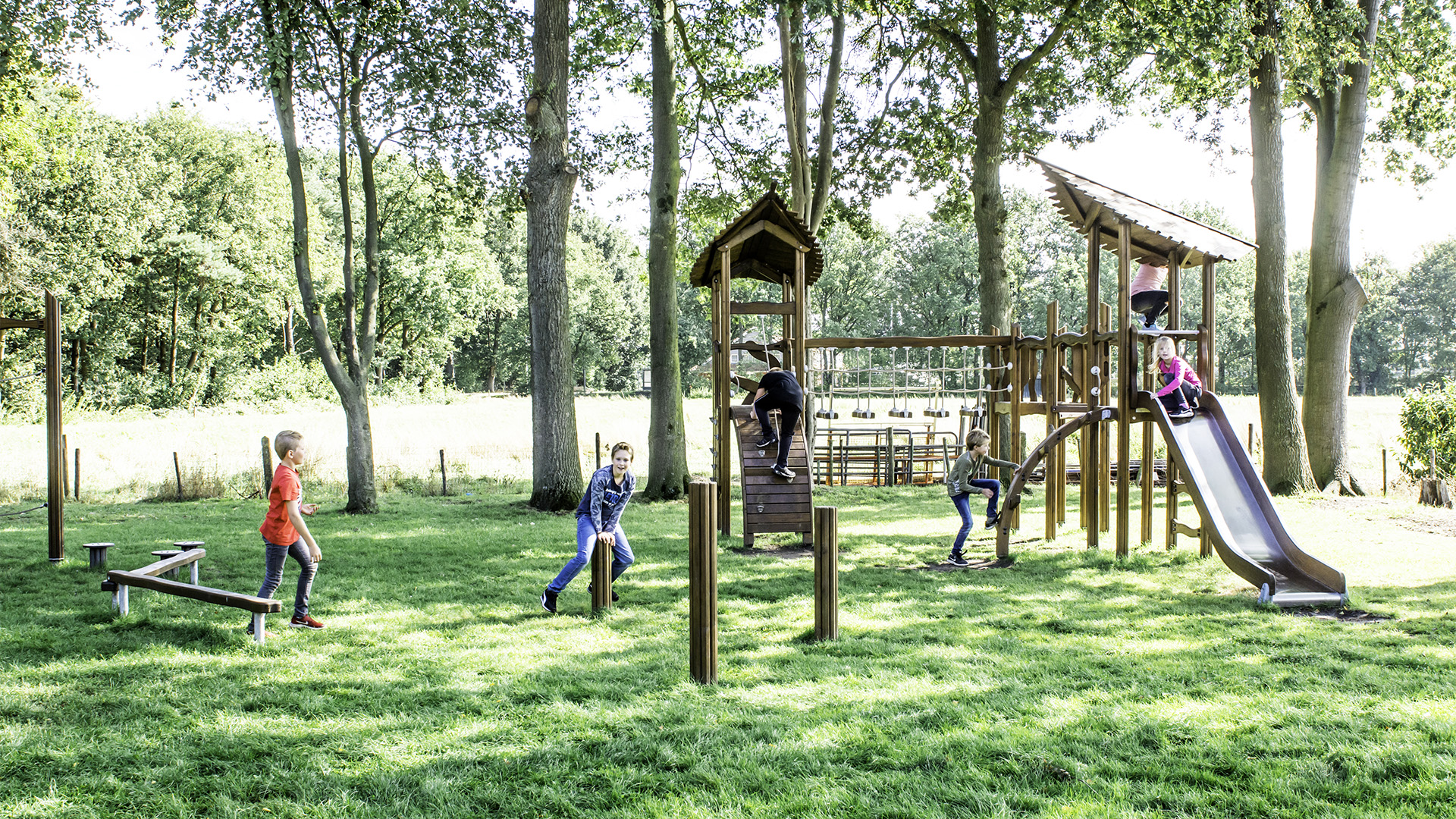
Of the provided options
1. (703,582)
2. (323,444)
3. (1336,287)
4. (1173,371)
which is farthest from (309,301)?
(1336,287)

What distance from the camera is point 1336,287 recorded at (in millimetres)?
16016

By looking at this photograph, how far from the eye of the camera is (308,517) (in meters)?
13.2

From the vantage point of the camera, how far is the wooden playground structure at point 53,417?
363 inches

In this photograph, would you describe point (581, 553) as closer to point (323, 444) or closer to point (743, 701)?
point (743, 701)

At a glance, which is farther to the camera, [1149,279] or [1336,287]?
[1336,287]

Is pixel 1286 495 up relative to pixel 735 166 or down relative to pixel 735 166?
down

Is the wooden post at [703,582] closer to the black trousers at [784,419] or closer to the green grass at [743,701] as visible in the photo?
the green grass at [743,701]

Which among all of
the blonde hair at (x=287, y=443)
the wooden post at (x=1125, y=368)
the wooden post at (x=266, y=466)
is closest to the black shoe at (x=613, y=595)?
the blonde hair at (x=287, y=443)

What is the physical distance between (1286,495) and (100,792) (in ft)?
55.4

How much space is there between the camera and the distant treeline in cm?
2970

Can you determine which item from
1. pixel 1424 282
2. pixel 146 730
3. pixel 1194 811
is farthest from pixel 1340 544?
pixel 1424 282

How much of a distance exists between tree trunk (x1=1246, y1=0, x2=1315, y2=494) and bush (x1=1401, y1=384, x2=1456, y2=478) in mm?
2529

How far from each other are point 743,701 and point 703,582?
2.36 feet

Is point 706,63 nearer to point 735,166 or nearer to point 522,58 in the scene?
point 735,166
